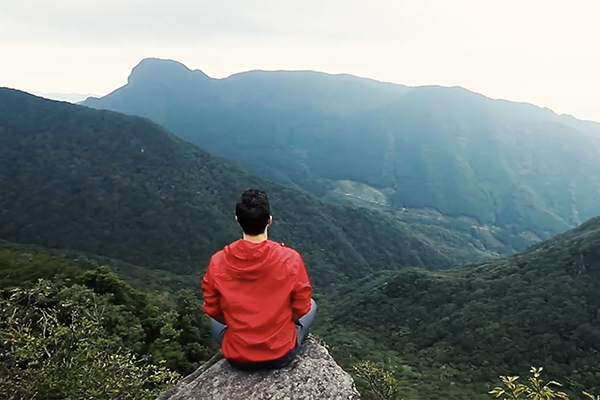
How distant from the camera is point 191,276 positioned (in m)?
66.8

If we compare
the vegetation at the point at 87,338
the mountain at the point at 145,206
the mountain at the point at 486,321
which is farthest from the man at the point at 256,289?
the mountain at the point at 145,206

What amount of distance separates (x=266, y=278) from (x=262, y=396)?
1.21 metres

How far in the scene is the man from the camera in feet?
15.2

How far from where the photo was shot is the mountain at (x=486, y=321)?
124 ft

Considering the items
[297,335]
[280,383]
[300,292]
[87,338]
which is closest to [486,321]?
[87,338]

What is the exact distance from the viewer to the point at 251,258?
4.61 meters

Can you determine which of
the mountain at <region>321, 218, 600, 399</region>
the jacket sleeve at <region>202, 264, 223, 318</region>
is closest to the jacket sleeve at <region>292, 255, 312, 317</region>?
the jacket sleeve at <region>202, 264, 223, 318</region>

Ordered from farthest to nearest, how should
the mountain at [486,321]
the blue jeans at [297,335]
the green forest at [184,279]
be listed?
the mountain at [486,321], the green forest at [184,279], the blue jeans at [297,335]

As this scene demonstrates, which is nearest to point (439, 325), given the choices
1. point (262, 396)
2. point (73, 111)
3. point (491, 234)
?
point (262, 396)

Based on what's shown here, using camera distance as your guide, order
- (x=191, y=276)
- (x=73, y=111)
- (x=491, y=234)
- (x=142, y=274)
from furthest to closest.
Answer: (x=491, y=234) → (x=73, y=111) → (x=191, y=276) → (x=142, y=274)

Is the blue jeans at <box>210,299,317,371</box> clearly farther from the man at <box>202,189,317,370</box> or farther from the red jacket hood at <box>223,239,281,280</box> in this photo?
the red jacket hood at <box>223,239,281,280</box>

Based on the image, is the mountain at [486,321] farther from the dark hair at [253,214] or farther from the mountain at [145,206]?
the dark hair at [253,214]

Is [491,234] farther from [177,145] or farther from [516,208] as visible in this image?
[177,145]

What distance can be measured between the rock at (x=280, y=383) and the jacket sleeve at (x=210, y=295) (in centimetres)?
76
